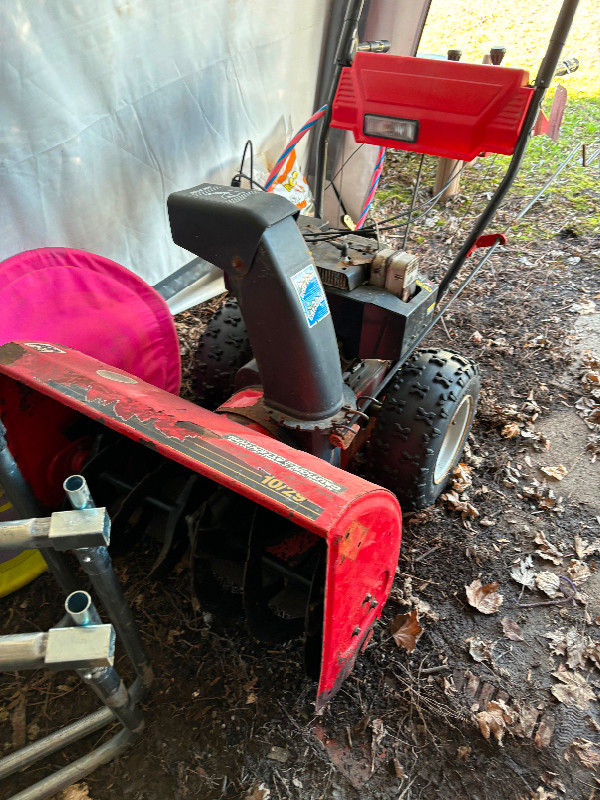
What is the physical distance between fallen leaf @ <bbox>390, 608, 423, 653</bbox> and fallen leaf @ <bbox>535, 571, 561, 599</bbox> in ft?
1.53

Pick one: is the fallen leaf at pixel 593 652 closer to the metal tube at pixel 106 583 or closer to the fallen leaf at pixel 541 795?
the fallen leaf at pixel 541 795

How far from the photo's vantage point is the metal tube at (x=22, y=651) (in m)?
0.94

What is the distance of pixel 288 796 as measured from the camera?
1496 mm

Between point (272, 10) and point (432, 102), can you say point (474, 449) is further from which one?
point (272, 10)

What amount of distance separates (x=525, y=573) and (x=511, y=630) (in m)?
0.24

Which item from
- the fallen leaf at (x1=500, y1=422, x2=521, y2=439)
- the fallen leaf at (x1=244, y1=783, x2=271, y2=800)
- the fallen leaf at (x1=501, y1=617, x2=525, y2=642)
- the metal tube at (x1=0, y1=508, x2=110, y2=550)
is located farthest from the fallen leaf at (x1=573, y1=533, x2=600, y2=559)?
the metal tube at (x1=0, y1=508, x2=110, y2=550)

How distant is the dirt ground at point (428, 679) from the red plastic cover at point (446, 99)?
1.25 metres

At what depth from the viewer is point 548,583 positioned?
2.02 m

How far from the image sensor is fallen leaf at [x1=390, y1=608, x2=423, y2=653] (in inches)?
72.2

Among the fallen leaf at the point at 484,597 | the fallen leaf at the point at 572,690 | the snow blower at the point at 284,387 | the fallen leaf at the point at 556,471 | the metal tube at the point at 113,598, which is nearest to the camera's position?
the metal tube at the point at 113,598

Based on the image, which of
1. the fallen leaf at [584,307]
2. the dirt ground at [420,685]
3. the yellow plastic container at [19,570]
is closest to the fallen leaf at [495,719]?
the dirt ground at [420,685]

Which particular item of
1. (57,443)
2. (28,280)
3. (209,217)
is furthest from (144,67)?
(57,443)

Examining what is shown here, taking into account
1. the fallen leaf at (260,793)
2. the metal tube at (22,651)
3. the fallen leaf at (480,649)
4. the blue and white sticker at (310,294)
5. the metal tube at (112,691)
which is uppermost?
the blue and white sticker at (310,294)

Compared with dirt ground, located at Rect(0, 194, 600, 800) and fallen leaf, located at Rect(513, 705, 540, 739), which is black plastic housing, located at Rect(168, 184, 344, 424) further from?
fallen leaf, located at Rect(513, 705, 540, 739)
